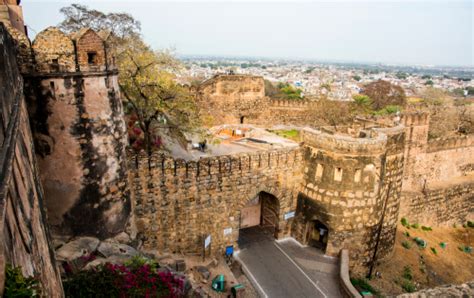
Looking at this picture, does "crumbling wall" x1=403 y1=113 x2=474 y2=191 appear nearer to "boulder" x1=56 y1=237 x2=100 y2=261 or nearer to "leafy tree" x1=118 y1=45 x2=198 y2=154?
"leafy tree" x1=118 y1=45 x2=198 y2=154

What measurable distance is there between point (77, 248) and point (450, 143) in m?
24.2

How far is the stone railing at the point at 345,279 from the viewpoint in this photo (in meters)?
11.9

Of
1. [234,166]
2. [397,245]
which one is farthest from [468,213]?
[234,166]

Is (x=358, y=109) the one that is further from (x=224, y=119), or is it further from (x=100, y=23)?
(x=100, y=23)

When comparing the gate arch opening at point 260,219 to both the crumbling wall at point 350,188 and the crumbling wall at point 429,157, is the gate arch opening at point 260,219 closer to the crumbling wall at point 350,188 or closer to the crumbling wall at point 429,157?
the crumbling wall at point 350,188

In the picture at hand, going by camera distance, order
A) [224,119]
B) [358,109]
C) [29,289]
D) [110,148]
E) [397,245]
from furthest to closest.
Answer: [358,109] < [224,119] < [397,245] < [110,148] < [29,289]

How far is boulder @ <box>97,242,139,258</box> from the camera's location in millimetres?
9247

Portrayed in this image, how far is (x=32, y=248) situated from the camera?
462cm

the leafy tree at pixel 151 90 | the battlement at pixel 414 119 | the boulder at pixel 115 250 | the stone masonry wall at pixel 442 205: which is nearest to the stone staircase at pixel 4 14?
the leafy tree at pixel 151 90

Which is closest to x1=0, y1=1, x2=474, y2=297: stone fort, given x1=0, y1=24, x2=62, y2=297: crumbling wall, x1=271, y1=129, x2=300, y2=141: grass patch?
x1=0, y1=24, x2=62, y2=297: crumbling wall

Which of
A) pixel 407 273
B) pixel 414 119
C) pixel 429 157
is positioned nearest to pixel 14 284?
pixel 407 273

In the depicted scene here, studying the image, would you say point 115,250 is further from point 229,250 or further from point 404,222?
point 404,222

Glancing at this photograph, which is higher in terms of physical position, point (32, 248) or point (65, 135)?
point (65, 135)

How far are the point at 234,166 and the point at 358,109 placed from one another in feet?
80.1
